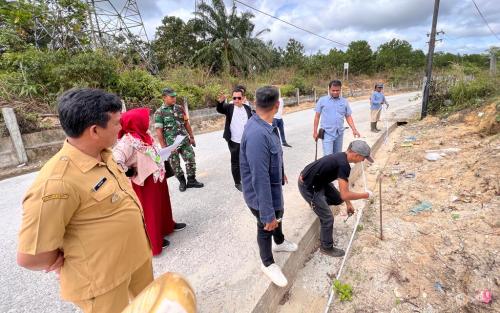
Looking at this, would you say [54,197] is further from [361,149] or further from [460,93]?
[460,93]

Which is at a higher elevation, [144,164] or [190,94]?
[190,94]

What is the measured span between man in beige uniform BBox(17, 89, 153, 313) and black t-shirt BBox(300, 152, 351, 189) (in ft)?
6.45

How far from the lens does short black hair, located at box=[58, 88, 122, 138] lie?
4.29 ft

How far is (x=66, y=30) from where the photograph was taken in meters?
11.6

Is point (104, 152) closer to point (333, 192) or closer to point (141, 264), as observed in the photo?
point (141, 264)

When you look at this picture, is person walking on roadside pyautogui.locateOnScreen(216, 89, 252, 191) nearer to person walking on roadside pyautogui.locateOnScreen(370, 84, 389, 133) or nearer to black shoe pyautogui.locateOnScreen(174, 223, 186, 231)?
black shoe pyautogui.locateOnScreen(174, 223, 186, 231)

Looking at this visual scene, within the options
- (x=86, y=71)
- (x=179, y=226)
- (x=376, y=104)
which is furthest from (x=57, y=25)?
(x=376, y=104)

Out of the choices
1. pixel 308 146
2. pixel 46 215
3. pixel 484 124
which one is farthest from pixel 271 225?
pixel 484 124

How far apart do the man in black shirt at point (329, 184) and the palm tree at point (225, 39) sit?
18519 mm

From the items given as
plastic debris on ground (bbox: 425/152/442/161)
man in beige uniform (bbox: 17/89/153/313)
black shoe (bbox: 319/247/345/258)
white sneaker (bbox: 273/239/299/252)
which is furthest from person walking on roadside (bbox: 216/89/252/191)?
plastic debris on ground (bbox: 425/152/442/161)

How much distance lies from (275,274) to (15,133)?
25.4 feet

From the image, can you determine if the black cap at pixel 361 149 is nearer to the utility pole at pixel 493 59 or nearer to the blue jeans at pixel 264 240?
the blue jeans at pixel 264 240

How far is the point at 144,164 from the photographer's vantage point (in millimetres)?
2734

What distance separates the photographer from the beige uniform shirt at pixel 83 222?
118cm
